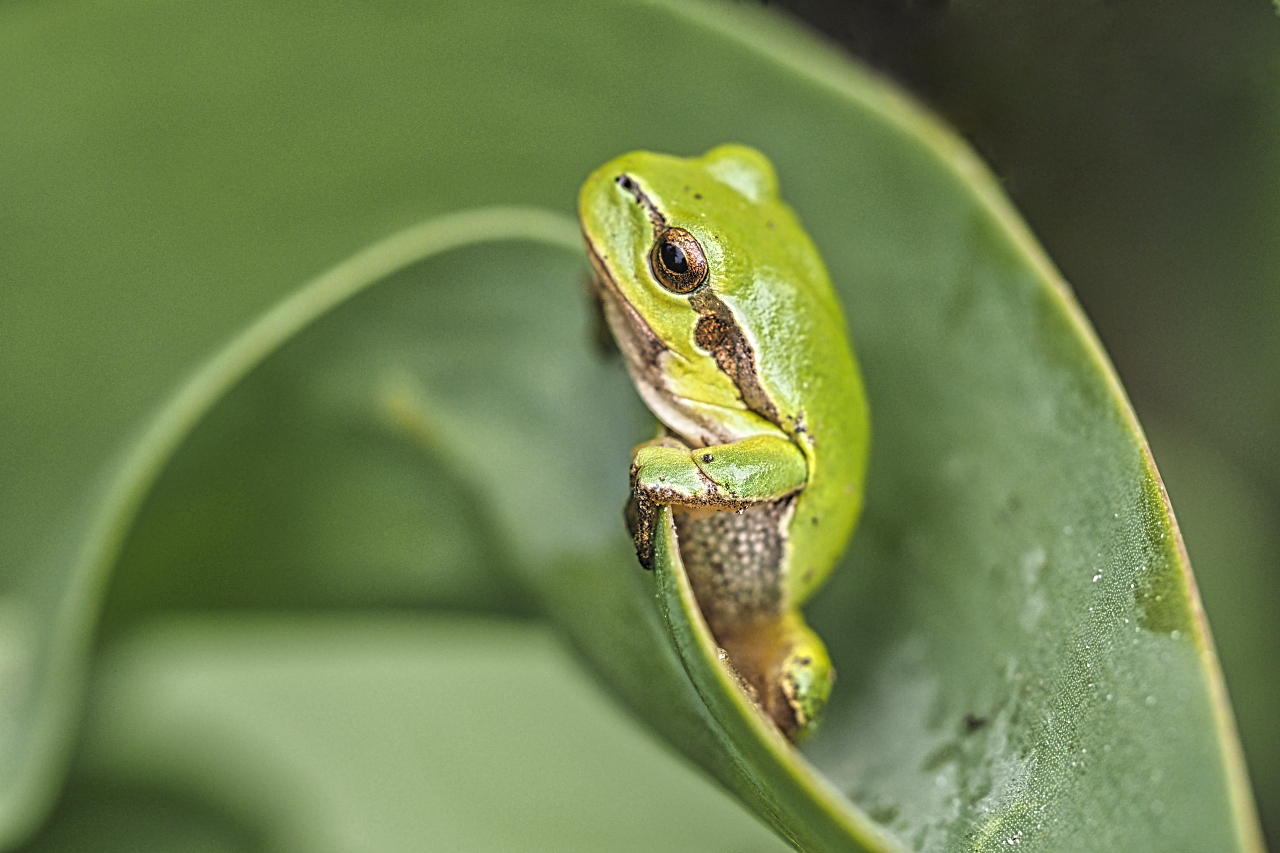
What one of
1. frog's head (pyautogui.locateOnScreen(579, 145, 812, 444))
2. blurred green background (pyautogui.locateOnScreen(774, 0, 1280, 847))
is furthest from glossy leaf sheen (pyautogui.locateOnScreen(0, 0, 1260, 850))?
blurred green background (pyautogui.locateOnScreen(774, 0, 1280, 847))

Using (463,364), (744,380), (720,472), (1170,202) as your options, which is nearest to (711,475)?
(720,472)

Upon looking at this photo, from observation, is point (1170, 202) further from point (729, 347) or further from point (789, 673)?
point (789, 673)

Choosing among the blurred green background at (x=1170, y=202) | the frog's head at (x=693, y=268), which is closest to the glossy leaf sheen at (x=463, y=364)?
the frog's head at (x=693, y=268)

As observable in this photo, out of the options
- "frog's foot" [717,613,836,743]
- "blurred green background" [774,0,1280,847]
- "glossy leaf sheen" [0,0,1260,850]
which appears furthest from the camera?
"blurred green background" [774,0,1280,847]

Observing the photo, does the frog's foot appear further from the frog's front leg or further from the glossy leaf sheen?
the frog's front leg

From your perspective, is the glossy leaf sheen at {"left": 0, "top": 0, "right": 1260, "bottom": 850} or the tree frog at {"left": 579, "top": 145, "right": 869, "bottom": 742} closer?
the glossy leaf sheen at {"left": 0, "top": 0, "right": 1260, "bottom": 850}

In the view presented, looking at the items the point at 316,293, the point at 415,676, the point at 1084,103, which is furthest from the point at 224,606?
the point at 1084,103

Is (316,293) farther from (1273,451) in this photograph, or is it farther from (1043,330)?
(1273,451)

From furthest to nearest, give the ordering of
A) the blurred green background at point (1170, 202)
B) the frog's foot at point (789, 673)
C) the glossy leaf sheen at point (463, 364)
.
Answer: the blurred green background at point (1170, 202), the frog's foot at point (789, 673), the glossy leaf sheen at point (463, 364)

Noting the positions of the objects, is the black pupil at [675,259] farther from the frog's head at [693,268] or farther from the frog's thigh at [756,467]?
the frog's thigh at [756,467]
